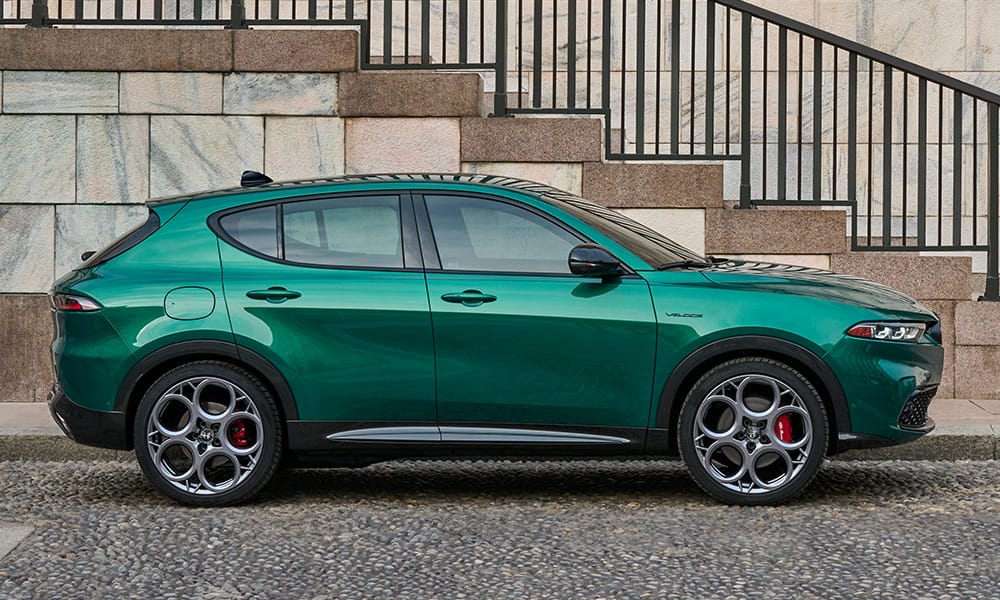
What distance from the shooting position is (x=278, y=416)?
6.98 m

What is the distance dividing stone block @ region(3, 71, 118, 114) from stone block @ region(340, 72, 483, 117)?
5.48 feet

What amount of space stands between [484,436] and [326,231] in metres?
1.24

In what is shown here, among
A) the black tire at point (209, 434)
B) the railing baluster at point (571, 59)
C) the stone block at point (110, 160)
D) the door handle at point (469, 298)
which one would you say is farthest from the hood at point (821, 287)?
the stone block at point (110, 160)

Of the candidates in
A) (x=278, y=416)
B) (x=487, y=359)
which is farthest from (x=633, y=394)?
(x=278, y=416)

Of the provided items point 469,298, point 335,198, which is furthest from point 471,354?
point 335,198

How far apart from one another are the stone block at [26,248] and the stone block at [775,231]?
4664 millimetres

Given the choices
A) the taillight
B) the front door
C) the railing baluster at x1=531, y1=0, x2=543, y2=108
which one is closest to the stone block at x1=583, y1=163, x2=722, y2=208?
the railing baluster at x1=531, y1=0, x2=543, y2=108

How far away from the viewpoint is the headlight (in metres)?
6.88

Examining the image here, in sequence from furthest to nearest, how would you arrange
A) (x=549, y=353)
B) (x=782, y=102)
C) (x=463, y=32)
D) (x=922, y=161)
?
(x=463, y=32) → (x=922, y=161) → (x=782, y=102) → (x=549, y=353)

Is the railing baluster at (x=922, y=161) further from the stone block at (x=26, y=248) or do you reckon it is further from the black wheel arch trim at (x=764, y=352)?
the stone block at (x=26, y=248)

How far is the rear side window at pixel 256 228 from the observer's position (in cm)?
716

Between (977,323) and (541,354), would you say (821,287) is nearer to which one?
(541,354)

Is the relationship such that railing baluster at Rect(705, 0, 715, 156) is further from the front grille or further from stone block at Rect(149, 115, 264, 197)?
the front grille

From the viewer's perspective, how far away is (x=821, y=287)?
7074mm
